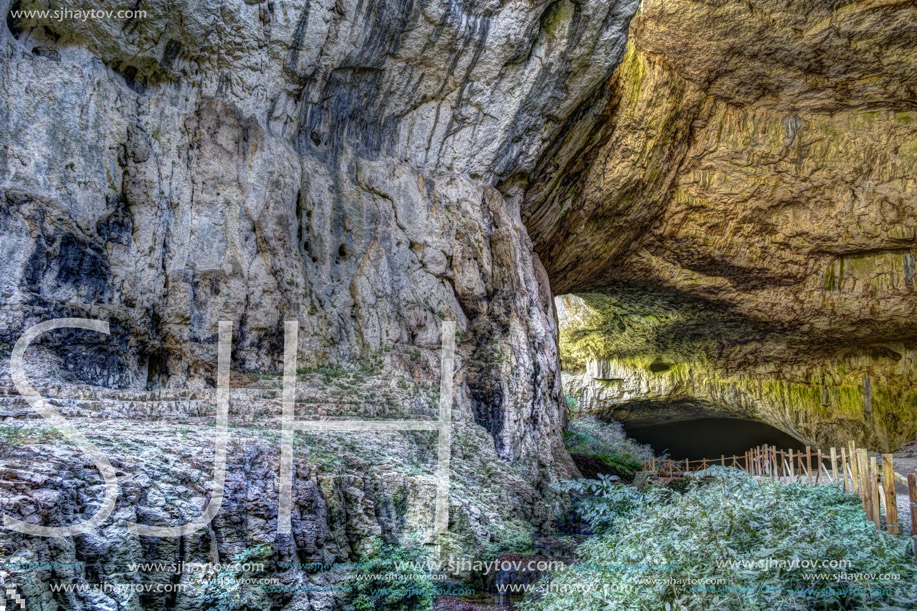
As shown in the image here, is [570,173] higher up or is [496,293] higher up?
[570,173]

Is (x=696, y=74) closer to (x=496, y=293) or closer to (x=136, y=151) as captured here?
(x=496, y=293)

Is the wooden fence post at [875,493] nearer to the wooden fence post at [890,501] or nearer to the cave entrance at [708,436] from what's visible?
the wooden fence post at [890,501]

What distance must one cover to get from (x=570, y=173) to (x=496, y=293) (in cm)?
463

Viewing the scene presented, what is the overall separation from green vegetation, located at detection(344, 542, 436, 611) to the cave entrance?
2370 cm

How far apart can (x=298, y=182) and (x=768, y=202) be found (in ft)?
46.6

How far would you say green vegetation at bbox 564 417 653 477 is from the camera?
19.3 metres

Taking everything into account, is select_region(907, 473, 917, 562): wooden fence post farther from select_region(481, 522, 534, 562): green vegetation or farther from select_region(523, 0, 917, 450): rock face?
select_region(523, 0, 917, 450): rock face

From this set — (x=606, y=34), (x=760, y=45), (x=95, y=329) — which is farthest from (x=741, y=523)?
(x=760, y=45)

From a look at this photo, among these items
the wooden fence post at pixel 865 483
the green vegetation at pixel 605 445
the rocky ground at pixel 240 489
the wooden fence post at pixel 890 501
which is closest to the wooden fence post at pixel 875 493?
the wooden fence post at pixel 865 483

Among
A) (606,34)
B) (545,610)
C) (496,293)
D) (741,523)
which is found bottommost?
(545,610)

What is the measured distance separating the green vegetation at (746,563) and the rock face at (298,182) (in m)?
6.16

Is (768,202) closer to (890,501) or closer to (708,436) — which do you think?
(890,501)

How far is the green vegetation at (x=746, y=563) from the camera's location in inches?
229

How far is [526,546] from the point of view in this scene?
33.9 ft
